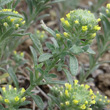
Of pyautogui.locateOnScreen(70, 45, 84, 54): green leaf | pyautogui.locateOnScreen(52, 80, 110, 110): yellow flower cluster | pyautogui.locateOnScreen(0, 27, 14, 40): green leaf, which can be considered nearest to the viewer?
pyautogui.locateOnScreen(52, 80, 110, 110): yellow flower cluster

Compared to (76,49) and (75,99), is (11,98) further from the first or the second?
(76,49)

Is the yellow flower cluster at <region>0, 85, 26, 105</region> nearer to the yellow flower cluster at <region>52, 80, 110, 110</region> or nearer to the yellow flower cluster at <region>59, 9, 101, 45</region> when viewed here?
the yellow flower cluster at <region>52, 80, 110, 110</region>

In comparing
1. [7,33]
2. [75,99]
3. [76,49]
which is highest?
[7,33]

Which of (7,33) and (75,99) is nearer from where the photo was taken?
(75,99)

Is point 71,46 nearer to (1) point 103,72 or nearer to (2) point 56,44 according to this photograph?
(2) point 56,44

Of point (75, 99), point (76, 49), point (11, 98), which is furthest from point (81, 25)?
point (11, 98)

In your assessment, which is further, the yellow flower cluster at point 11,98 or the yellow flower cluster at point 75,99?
the yellow flower cluster at point 11,98

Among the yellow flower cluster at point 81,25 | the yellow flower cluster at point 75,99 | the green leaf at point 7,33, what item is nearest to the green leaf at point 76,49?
the yellow flower cluster at point 81,25

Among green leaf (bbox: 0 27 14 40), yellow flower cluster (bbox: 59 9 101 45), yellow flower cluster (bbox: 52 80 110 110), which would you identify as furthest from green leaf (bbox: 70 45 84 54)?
green leaf (bbox: 0 27 14 40)

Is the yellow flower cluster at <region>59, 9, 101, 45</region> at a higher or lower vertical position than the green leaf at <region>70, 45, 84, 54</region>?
higher

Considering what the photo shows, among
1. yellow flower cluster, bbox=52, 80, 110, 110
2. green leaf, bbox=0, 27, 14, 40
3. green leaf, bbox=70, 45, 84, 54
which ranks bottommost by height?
yellow flower cluster, bbox=52, 80, 110, 110

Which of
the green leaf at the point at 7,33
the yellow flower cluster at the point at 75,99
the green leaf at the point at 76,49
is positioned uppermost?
the green leaf at the point at 7,33

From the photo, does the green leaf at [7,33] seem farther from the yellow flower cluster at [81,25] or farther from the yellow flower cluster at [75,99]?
the yellow flower cluster at [75,99]

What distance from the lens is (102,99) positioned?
3.11 metres
